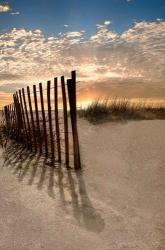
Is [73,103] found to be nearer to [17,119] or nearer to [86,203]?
[86,203]

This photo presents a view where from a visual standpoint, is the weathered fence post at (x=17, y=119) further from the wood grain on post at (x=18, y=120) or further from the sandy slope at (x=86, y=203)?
the sandy slope at (x=86, y=203)

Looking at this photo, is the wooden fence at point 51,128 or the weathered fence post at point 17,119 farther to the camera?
the weathered fence post at point 17,119

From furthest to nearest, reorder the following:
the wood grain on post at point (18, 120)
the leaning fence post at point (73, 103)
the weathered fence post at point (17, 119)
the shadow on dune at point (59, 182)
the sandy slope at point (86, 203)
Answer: the wood grain on post at point (18, 120) → the weathered fence post at point (17, 119) → the leaning fence post at point (73, 103) → the shadow on dune at point (59, 182) → the sandy slope at point (86, 203)

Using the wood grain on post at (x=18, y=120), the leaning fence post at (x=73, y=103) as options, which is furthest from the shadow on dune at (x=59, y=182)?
the wood grain on post at (x=18, y=120)

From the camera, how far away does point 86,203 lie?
15.6ft

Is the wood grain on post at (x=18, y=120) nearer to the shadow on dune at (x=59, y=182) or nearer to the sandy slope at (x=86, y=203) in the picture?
the sandy slope at (x=86, y=203)

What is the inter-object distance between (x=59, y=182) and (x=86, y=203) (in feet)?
3.27

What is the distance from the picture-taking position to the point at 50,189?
17.1 feet

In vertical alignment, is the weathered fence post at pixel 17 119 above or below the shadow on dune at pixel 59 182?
above

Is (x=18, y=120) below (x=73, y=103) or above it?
below

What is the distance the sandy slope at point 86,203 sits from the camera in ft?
12.1

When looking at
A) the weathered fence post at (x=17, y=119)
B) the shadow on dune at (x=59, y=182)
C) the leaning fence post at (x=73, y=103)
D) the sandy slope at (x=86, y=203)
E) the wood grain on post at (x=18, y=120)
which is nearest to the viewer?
the sandy slope at (x=86, y=203)

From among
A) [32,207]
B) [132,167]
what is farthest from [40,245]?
[132,167]

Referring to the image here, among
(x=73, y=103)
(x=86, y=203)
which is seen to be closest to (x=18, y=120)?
(x=73, y=103)
